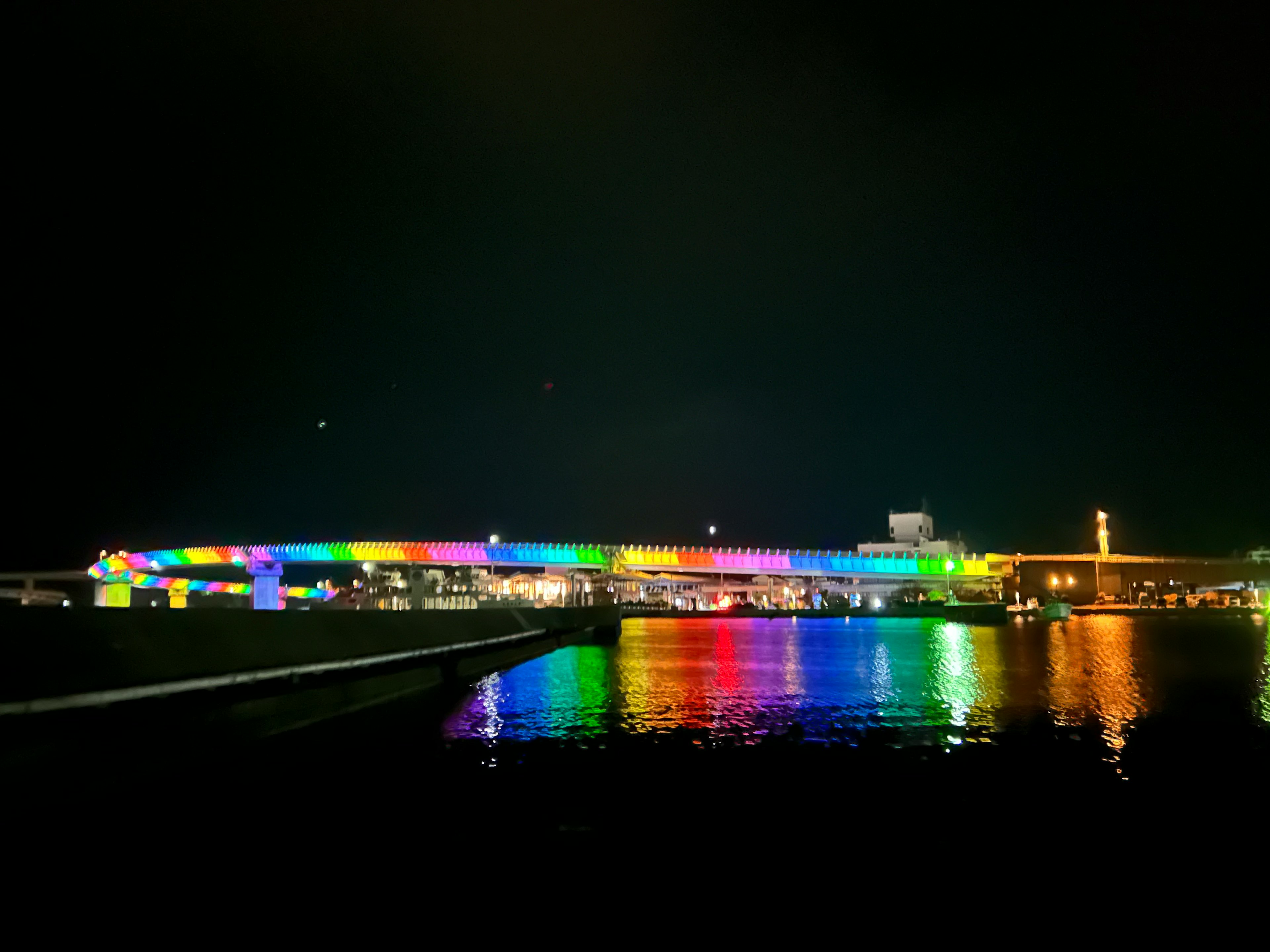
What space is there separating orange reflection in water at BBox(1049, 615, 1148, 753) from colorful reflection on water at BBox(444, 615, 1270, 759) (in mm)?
56

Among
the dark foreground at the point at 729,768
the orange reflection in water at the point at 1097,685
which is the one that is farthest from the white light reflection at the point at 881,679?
the orange reflection in water at the point at 1097,685

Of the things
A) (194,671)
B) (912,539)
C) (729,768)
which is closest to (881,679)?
(729,768)

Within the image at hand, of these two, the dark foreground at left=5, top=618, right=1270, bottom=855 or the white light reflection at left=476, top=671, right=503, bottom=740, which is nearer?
the dark foreground at left=5, top=618, right=1270, bottom=855

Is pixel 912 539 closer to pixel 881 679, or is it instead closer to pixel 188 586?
pixel 188 586

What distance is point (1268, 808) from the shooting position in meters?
8.07

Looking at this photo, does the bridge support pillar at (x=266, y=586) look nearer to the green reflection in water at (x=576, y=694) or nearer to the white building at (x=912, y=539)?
the green reflection in water at (x=576, y=694)

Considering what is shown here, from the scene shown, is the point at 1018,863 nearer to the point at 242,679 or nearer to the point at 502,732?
the point at 502,732

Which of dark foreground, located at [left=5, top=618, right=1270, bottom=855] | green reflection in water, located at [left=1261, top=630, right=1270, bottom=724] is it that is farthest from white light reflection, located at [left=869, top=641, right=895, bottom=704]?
green reflection in water, located at [left=1261, top=630, right=1270, bottom=724]

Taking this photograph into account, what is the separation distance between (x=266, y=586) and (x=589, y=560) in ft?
331

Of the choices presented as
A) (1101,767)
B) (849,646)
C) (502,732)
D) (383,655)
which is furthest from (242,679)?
(849,646)

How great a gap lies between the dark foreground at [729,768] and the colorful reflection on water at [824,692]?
0.11m

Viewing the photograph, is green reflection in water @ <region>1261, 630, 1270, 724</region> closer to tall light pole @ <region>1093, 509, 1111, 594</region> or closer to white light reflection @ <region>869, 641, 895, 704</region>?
white light reflection @ <region>869, 641, 895, 704</region>

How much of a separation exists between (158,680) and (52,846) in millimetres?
3487

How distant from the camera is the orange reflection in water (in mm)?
13852
